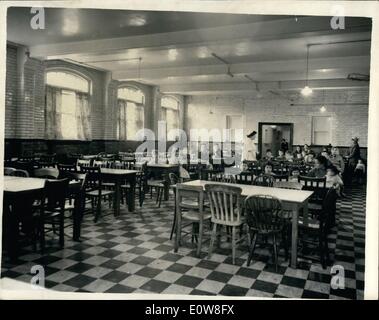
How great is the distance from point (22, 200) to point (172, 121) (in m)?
13.1

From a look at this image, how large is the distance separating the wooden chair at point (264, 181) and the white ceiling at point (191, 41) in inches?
109

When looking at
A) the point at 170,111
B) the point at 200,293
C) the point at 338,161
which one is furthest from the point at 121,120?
the point at 200,293

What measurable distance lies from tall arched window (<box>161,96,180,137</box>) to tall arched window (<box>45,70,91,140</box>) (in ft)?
17.7

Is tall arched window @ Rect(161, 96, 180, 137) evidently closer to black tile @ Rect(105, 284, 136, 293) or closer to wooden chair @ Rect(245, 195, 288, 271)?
wooden chair @ Rect(245, 195, 288, 271)

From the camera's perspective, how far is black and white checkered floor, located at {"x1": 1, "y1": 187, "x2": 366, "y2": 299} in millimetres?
3355

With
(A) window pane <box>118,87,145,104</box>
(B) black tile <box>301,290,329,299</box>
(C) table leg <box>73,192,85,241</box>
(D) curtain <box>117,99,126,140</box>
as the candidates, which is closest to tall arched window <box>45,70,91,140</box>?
(D) curtain <box>117,99,126,140</box>

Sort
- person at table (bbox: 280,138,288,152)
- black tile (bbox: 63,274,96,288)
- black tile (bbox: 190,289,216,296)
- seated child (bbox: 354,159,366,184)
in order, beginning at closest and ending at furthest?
1. black tile (bbox: 190,289,216,296)
2. black tile (bbox: 63,274,96,288)
3. seated child (bbox: 354,159,366,184)
4. person at table (bbox: 280,138,288,152)

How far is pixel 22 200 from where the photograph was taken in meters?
3.95

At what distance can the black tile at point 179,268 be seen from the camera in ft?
12.5

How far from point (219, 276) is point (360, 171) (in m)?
9.47

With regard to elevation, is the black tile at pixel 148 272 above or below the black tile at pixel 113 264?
below

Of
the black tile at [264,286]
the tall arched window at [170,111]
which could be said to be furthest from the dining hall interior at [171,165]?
the tall arched window at [170,111]

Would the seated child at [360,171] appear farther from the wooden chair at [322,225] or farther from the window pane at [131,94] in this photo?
the window pane at [131,94]

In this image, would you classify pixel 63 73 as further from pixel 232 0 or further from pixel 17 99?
pixel 232 0
